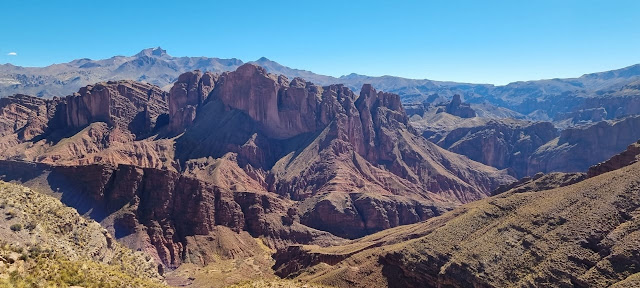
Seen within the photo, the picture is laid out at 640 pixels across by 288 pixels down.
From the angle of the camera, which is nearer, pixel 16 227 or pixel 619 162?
pixel 16 227

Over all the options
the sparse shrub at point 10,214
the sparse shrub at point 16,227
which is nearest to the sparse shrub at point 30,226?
the sparse shrub at point 16,227

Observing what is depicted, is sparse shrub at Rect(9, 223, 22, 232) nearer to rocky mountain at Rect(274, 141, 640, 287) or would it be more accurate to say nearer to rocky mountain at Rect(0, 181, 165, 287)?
rocky mountain at Rect(0, 181, 165, 287)

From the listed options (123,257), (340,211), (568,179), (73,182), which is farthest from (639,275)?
(73,182)

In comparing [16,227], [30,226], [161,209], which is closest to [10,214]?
[30,226]

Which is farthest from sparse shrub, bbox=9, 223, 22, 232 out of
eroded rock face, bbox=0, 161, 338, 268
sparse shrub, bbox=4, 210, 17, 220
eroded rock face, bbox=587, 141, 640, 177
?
eroded rock face, bbox=587, 141, 640, 177

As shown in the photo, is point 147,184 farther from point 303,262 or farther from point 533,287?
point 533,287

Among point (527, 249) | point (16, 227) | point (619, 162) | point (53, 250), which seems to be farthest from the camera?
point (619, 162)

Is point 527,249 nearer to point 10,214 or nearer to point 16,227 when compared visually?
point 16,227

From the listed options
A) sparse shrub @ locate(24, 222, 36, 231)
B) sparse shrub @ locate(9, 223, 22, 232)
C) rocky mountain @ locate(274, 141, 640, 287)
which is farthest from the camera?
rocky mountain @ locate(274, 141, 640, 287)
